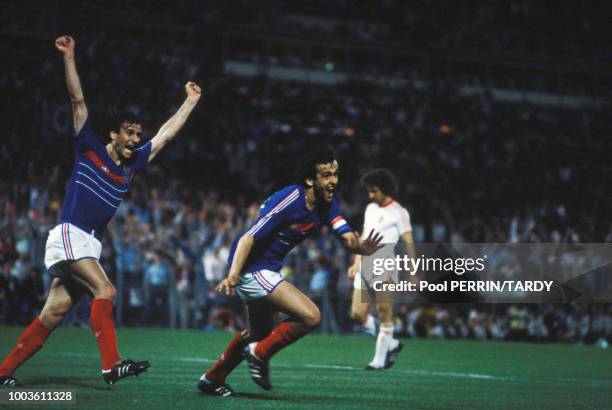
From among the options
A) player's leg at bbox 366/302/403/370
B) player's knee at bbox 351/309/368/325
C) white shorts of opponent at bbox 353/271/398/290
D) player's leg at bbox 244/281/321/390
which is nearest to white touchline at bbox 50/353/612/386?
player's leg at bbox 366/302/403/370

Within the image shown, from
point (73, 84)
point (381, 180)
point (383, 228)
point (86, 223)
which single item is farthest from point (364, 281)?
point (73, 84)

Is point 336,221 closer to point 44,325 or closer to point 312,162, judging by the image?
point 312,162

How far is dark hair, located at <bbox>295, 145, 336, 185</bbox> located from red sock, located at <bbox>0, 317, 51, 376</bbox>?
2486mm

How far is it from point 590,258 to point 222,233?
24.5 ft

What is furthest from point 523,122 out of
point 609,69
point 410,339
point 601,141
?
point 410,339

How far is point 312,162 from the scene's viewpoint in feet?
29.1

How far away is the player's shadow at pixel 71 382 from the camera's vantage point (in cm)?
929

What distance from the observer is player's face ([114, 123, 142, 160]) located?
349 inches

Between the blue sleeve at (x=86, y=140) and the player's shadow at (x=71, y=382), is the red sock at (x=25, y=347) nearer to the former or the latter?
the player's shadow at (x=71, y=382)

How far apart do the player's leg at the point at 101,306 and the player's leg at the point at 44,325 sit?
404mm

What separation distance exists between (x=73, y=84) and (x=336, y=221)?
2.42 metres

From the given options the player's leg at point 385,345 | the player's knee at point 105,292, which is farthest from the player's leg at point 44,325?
the player's leg at point 385,345

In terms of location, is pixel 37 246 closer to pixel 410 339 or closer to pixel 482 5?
pixel 410 339

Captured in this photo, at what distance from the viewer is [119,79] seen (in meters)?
27.5
